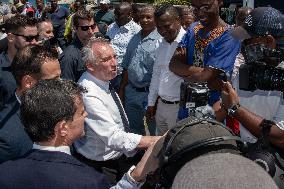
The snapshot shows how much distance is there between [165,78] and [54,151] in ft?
7.86

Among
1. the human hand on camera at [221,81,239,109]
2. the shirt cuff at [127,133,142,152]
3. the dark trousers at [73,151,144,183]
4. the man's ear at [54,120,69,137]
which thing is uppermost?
the man's ear at [54,120,69,137]

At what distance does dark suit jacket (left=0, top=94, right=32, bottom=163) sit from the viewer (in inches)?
98.3

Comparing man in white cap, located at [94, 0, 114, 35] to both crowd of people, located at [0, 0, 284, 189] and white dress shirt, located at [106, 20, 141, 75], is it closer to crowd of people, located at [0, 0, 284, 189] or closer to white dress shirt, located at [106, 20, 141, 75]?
white dress shirt, located at [106, 20, 141, 75]

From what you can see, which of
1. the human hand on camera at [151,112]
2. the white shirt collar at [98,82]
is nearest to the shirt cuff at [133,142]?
the white shirt collar at [98,82]

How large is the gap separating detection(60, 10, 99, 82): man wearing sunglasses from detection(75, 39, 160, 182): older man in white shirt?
1.01 m

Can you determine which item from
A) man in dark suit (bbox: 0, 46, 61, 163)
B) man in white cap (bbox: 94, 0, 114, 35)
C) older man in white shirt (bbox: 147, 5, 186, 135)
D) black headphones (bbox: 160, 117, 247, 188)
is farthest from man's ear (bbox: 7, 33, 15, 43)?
man in white cap (bbox: 94, 0, 114, 35)

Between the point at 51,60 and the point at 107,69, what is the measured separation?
416mm

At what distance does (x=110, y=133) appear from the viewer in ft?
9.02

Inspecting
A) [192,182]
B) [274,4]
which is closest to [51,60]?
[192,182]

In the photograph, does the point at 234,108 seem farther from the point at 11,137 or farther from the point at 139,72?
the point at 139,72

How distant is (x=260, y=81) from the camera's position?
228 centimetres

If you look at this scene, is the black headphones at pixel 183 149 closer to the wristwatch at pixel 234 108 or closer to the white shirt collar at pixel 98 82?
the wristwatch at pixel 234 108

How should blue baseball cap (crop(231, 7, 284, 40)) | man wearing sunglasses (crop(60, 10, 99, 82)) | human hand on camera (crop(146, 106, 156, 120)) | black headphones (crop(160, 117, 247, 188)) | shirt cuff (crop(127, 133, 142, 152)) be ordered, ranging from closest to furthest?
black headphones (crop(160, 117, 247, 188)) < blue baseball cap (crop(231, 7, 284, 40)) < shirt cuff (crop(127, 133, 142, 152)) < man wearing sunglasses (crop(60, 10, 99, 82)) < human hand on camera (crop(146, 106, 156, 120))

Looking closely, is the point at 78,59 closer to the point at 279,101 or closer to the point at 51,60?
the point at 51,60
